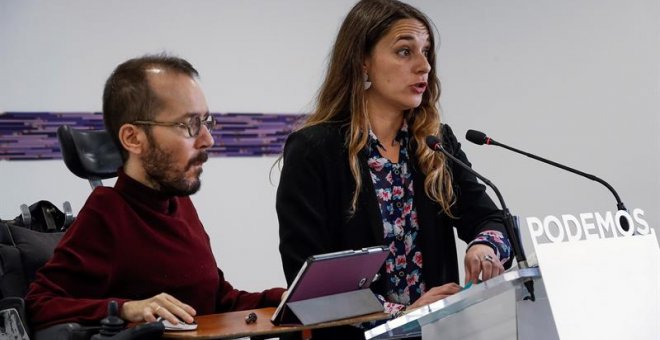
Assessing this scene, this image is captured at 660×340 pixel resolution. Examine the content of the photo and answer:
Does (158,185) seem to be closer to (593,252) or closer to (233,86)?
(593,252)

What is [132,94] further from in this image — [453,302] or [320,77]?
[320,77]

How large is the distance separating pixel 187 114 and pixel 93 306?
485 millimetres

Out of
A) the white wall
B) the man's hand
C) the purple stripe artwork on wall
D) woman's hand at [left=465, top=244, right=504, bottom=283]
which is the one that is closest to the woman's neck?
woman's hand at [left=465, top=244, right=504, bottom=283]

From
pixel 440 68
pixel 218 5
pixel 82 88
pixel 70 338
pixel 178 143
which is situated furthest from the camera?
pixel 440 68

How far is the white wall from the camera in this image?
12.7 ft

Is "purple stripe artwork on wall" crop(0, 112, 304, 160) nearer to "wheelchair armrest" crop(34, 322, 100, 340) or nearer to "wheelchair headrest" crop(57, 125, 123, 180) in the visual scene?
"wheelchair headrest" crop(57, 125, 123, 180)

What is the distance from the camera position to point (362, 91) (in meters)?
2.21

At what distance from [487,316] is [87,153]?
3.67ft

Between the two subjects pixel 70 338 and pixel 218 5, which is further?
pixel 218 5

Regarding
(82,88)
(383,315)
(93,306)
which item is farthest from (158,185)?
(82,88)

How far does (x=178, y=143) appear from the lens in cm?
184

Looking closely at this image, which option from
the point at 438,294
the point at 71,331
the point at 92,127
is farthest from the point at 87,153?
the point at 92,127

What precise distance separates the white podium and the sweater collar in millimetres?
617

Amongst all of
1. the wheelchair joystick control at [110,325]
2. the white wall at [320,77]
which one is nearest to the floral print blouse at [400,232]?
the wheelchair joystick control at [110,325]
